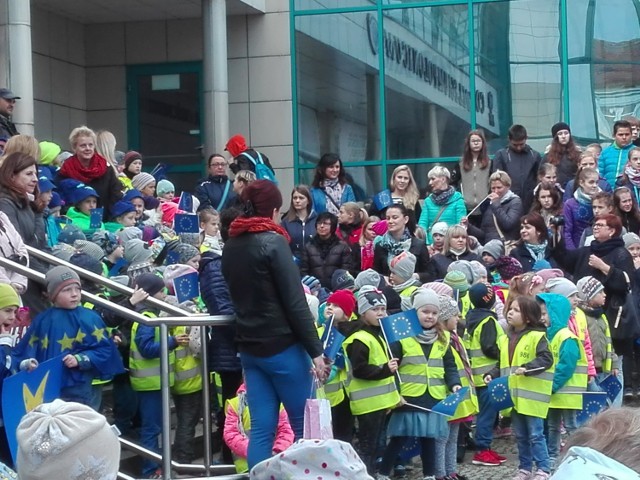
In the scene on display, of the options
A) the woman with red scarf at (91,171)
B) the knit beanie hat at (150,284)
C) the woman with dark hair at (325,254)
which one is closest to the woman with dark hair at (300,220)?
the woman with dark hair at (325,254)

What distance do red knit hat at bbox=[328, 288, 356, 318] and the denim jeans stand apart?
157cm

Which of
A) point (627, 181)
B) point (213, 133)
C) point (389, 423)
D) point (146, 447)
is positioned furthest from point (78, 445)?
point (213, 133)

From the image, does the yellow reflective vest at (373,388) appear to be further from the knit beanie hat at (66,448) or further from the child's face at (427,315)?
the knit beanie hat at (66,448)

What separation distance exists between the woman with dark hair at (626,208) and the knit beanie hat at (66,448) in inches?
391

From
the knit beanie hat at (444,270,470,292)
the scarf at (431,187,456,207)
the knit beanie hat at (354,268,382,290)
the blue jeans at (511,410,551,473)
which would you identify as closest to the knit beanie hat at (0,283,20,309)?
the knit beanie hat at (354,268,382,290)

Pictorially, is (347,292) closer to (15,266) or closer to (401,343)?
(401,343)

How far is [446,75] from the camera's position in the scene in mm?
17906

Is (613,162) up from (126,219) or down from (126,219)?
up

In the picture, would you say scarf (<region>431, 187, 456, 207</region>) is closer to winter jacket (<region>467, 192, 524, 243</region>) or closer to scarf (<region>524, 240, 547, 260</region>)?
winter jacket (<region>467, 192, 524, 243</region>)

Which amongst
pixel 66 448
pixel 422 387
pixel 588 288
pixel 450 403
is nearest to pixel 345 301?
pixel 422 387

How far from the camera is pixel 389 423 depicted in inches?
357

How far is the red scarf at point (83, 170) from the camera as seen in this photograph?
36.1 feet

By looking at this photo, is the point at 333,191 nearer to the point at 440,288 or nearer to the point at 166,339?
the point at 440,288

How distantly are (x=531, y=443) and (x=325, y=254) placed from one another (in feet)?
11.7
